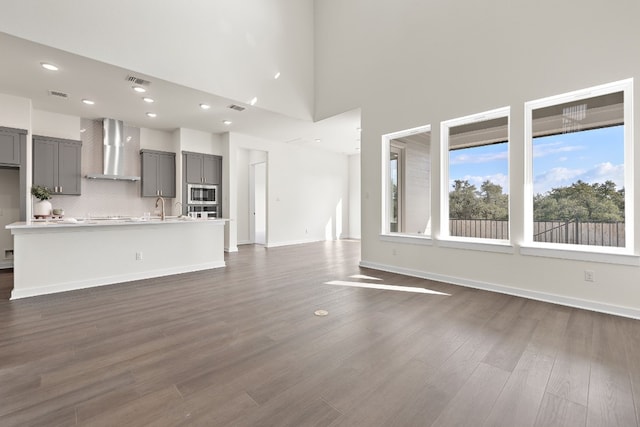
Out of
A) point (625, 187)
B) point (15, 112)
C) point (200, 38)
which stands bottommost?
point (625, 187)

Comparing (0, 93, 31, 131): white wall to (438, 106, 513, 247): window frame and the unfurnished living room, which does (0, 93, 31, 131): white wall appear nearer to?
the unfurnished living room

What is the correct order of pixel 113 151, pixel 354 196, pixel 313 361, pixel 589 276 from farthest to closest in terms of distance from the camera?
1. pixel 354 196
2. pixel 113 151
3. pixel 589 276
4. pixel 313 361

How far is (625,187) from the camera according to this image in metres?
3.24

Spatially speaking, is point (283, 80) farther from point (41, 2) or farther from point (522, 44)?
point (522, 44)

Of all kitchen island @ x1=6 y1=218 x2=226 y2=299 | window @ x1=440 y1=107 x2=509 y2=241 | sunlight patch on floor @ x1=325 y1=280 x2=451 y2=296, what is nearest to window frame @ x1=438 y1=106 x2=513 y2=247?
window @ x1=440 y1=107 x2=509 y2=241

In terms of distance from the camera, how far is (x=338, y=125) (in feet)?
23.2

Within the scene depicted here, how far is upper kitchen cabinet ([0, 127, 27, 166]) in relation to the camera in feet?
16.8

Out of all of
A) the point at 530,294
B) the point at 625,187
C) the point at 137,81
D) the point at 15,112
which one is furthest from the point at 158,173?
the point at 625,187

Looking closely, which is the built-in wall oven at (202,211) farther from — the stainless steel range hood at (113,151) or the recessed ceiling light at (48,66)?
the recessed ceiling light at (48,66)

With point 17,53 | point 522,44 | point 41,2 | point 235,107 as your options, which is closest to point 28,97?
point 17,53

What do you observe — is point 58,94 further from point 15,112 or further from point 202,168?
point 202,168

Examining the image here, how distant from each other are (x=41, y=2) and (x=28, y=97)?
255cm

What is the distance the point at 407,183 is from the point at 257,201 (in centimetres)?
559

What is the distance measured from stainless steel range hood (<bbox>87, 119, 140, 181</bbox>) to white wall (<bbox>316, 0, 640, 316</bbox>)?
179 inches
